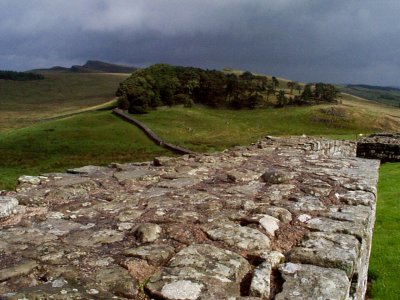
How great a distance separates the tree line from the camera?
71062 millimetres

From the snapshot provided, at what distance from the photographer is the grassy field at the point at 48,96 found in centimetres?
9706

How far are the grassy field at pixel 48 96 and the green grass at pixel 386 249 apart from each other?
7418 cm

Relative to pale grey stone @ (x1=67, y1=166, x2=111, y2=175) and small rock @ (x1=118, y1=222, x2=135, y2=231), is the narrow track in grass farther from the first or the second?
small rock @ (x1=118, y1=222, x2=135, y2=231)

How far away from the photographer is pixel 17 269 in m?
3.60

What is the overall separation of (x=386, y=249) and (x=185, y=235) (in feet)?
24.3

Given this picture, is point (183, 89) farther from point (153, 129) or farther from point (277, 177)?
point (277, 177)

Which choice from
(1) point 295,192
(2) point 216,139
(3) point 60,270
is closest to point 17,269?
(3) point 60,270

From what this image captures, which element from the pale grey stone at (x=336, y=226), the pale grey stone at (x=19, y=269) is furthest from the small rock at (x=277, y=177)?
the pale grey stone at (x=19, y=269)

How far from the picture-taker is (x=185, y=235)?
456 centimetres

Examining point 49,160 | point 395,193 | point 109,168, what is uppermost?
point 109,168

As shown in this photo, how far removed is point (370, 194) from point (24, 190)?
546cm

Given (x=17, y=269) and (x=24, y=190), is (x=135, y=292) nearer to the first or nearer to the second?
(x=17, y=269)

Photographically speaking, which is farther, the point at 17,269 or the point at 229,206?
the point at 229,206

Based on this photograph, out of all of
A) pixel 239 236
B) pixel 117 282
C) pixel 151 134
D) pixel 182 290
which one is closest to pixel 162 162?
pixel 239 236
